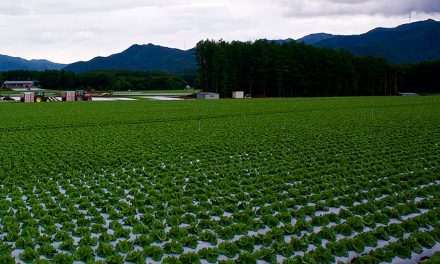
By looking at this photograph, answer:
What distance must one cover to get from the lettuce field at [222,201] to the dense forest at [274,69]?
6971 cm

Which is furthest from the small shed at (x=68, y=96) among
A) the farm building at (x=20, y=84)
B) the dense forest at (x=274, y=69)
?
the farm building at (x=20, y=84)

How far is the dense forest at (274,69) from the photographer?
88.1m

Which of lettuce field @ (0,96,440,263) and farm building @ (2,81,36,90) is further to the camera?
farm building @ (2,81,36,90)

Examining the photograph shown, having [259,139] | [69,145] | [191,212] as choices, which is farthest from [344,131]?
[191,212]

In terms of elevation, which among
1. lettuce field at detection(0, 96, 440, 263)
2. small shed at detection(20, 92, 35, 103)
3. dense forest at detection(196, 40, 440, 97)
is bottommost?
lettuce field at detection(0, 96, 440, 263)

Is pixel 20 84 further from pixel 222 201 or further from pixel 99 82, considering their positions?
pixel 222 201

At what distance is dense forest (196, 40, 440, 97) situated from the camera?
88.1 meters

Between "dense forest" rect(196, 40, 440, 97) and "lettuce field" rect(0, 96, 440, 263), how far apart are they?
69711 millimetres

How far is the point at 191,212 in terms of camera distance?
8.97m

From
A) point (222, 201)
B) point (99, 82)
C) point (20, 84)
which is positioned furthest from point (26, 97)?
point (20, 84)

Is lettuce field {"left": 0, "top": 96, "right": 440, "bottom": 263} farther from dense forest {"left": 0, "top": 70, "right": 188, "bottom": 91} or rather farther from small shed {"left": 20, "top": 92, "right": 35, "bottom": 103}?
dense forest {"left": 0, "top": 70, "right": 188, "bottom": 91}

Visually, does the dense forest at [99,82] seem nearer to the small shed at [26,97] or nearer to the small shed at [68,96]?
the small shed at [68,96]

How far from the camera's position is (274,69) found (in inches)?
3447

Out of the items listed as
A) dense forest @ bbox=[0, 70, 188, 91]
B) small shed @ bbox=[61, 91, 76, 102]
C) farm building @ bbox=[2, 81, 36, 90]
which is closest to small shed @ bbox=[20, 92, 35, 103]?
small shed @ bbox=[61, 91, 76, 102]
